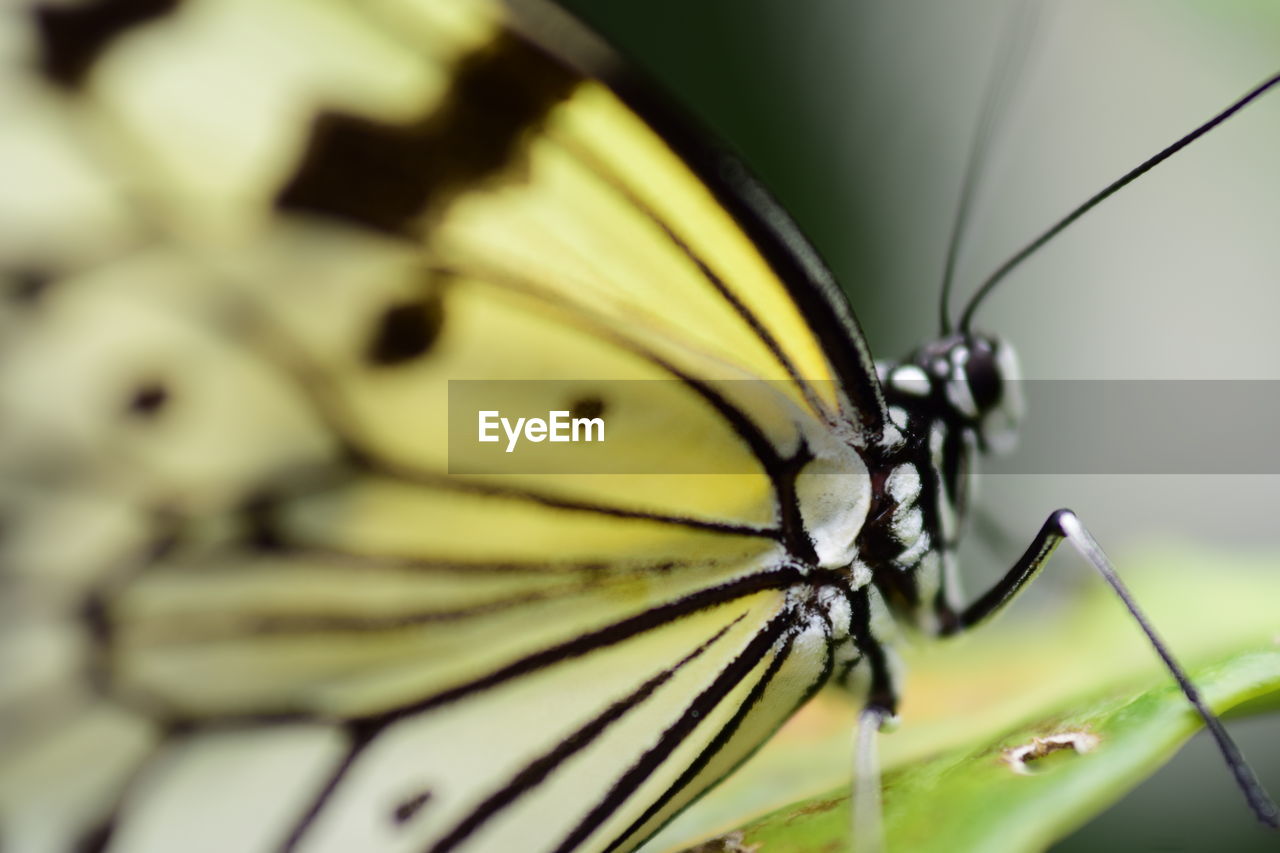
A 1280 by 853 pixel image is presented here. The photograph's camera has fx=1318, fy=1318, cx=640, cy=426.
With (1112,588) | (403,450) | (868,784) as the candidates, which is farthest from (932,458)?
(403,450)

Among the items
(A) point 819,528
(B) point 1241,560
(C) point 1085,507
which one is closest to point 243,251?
(A) point 819,528

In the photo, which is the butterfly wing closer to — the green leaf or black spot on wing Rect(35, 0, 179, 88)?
black spot on wing Rect(35, 0, 179, 88)

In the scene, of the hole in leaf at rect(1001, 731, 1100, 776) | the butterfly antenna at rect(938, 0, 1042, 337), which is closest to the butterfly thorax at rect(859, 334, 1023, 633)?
the hole in leaf at rect(1001, 731, 1100, 776)

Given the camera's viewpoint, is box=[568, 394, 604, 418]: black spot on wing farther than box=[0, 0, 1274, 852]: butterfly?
Yes

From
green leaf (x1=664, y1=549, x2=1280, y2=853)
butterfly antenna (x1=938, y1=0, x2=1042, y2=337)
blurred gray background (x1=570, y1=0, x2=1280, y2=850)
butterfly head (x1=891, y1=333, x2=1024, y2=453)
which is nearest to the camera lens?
green leaf (x1=664, y1=549, x2=1280, y2=853)

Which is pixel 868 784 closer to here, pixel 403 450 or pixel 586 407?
pixel 586 407

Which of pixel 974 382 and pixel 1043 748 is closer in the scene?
pixel 1043 748

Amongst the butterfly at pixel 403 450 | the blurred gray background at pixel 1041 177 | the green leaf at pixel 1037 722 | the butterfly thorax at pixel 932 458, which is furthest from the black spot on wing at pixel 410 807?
the blurred gray background at pixel 1041 177
